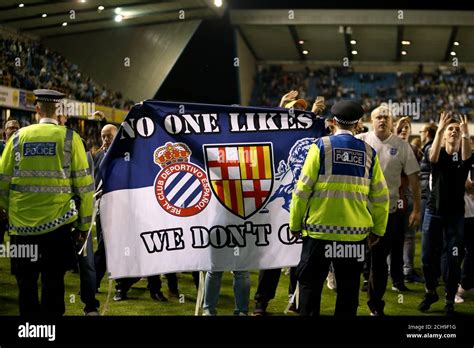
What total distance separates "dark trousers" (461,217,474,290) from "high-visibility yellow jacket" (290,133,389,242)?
330cm

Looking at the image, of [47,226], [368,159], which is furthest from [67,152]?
[368,159]

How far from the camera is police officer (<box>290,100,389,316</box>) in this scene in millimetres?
5043

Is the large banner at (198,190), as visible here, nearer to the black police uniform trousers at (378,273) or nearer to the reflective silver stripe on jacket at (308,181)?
the black police uniform trousers at (378,273)

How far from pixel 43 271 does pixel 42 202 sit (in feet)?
1.58

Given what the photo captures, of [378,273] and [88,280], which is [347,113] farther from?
[88,280]

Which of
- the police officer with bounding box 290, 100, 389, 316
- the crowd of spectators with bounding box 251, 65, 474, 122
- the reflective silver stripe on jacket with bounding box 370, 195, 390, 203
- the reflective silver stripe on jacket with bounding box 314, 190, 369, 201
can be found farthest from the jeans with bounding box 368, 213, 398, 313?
the crowd of spectators with bounding box 251, 65, 474, 122

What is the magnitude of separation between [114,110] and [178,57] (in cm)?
367

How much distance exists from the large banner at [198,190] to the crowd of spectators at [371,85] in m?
33.5

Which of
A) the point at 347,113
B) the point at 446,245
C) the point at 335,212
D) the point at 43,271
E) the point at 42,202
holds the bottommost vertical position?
the point at 446,245

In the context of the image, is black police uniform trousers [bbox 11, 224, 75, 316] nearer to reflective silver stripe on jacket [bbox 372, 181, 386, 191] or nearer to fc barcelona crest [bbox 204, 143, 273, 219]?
fc barcelona crest [bbox 204, 143, 273, 219]

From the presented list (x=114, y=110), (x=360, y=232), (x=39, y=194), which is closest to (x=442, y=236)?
(x=360, y=232)

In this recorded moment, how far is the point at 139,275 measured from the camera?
20.0ft

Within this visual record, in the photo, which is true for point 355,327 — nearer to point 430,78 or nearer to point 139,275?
point 139,275

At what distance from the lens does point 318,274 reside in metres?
5.09
